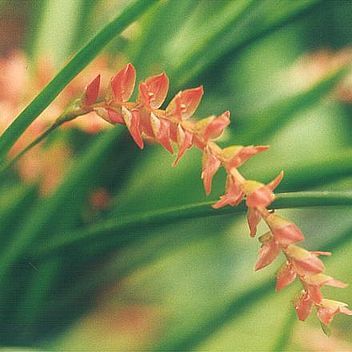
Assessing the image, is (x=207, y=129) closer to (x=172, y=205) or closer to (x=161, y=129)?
(x=161, y=129)

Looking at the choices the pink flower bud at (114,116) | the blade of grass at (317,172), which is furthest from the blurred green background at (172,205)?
the pink flower bud at (114,116)

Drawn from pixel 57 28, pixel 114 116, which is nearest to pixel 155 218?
pixel 114 116

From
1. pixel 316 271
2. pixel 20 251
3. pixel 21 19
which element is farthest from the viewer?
pixel 21 19

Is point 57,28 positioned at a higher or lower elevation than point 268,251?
higher

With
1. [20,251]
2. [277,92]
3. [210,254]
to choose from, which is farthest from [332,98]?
[20,251]

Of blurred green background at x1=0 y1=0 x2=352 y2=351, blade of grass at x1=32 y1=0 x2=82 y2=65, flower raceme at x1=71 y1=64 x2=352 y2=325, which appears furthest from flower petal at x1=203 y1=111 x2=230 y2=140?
blade of grass at x1=32 y1=0 x2=82 y2=65

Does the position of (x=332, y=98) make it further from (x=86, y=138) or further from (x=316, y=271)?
(x=316, y=271)

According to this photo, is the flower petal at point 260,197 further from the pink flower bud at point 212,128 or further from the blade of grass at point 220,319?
the blade of grass at point 220,319
